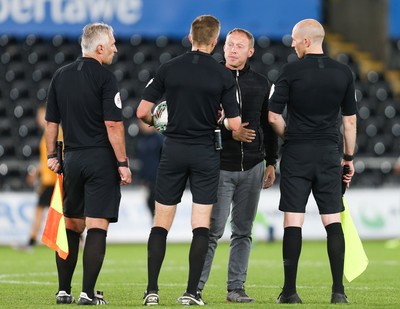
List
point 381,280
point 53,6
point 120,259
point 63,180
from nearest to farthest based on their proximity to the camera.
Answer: point 63,180 < point 381,280 < point 120,259 < point 53,6

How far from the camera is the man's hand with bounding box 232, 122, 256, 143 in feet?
26.5

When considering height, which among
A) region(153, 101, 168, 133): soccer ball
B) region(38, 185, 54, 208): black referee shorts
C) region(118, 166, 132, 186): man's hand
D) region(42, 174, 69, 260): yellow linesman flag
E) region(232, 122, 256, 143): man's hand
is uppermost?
region(153, 101, 168, 133): soccer ball

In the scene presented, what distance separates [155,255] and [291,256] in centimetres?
107

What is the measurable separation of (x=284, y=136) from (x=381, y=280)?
283cm

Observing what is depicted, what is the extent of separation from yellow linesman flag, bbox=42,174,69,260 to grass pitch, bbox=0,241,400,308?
1.41 feet

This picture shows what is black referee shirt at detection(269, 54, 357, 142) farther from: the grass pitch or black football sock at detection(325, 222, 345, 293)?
the grass pitch

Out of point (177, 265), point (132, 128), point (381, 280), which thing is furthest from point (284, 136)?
point (132, 128)

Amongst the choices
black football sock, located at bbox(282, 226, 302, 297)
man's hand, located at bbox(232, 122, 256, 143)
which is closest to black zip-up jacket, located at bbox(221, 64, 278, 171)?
man's hand, located at bbox(232, 122, 256, 143)

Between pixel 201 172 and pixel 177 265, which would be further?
pixel 177 265

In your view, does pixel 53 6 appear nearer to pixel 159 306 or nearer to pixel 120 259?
pixel 120 259

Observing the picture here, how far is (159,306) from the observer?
742 cm

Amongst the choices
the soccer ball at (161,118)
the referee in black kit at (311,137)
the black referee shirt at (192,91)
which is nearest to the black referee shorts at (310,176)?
the referee in black kit at (311,137)

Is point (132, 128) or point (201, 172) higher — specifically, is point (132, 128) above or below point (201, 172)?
below

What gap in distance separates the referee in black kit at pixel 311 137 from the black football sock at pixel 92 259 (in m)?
1.39
